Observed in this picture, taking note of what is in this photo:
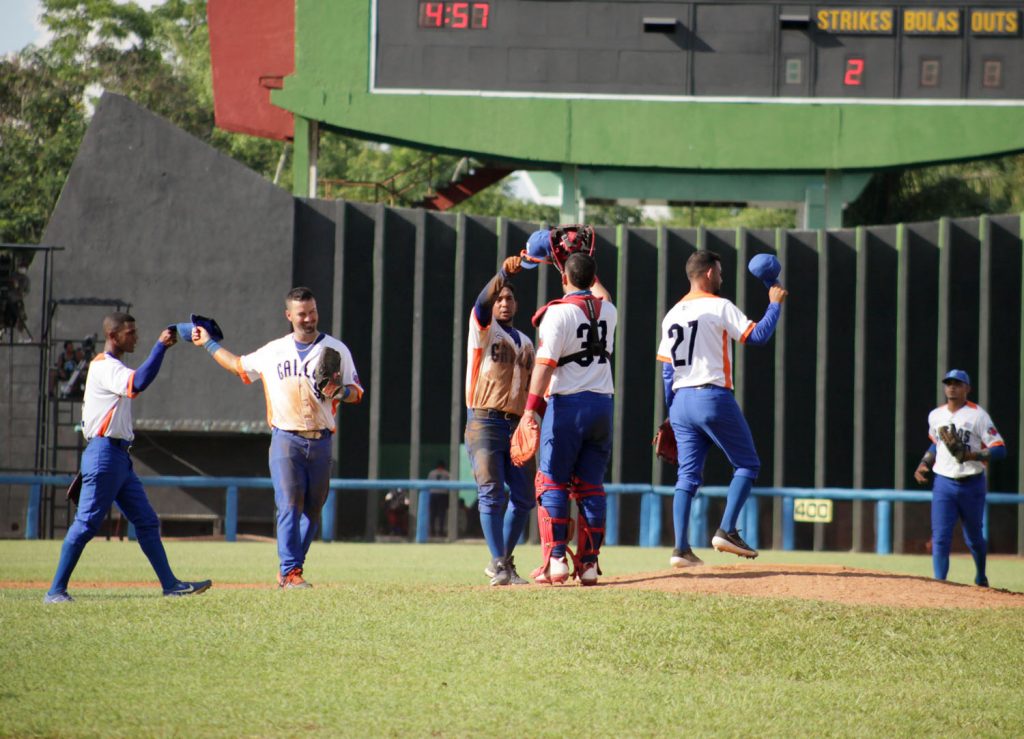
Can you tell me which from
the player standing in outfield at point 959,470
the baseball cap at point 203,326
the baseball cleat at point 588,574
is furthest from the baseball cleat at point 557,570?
the player standing in outfield at point 959,470

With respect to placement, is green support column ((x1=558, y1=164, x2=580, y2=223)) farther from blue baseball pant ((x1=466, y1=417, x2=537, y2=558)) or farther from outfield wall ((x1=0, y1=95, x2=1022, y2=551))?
blue baseball pant ((x1=466, y1=417, x2=537, y2=558))

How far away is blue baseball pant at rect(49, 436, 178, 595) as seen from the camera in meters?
9.71

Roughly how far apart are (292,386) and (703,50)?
16.7 metres

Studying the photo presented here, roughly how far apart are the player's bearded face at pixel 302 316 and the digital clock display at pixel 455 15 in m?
15.5

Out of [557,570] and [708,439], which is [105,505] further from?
[708,439]

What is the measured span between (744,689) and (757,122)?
1954 centimetres

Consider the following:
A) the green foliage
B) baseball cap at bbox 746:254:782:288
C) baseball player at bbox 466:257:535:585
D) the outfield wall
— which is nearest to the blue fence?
the outfield wall

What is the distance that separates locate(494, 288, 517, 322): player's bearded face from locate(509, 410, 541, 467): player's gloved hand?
124 cm

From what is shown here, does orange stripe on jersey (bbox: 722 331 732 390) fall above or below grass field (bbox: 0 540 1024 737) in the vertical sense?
above

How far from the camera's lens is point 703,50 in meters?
24.7

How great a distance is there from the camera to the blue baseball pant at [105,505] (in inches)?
382

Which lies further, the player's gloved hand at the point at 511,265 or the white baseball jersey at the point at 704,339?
the white baseball jersey at the point at 704,339

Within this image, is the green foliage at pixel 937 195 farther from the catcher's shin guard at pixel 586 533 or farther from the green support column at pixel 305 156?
the catcher's shin guard at pixel 586 533

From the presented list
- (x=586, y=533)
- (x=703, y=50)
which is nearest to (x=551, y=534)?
(x=586, y=533)
